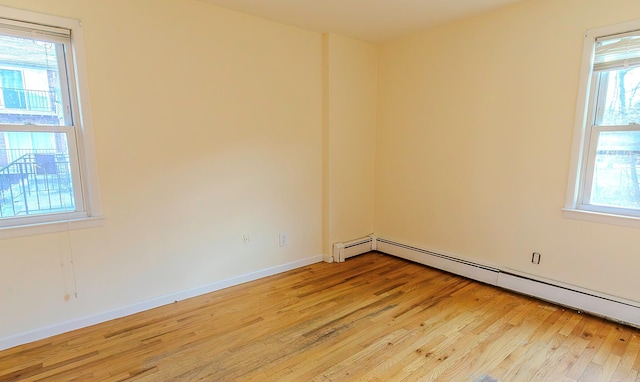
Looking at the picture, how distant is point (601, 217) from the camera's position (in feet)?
8.45

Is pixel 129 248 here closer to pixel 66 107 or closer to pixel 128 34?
pixel 66 107

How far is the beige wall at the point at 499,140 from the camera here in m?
2.62

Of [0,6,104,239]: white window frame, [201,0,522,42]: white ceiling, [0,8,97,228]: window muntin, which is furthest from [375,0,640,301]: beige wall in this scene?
[0,8,97,228]: window muntin

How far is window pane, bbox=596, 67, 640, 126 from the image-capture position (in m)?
2.45

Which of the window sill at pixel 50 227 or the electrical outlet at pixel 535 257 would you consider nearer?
the window sill at pixel 50 227

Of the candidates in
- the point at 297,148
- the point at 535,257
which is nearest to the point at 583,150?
the point at 535,257

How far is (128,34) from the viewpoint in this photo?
8.20 ft

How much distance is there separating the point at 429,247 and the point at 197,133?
9.06 ft

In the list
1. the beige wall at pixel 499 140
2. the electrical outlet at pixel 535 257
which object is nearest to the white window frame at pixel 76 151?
the beige wall at pixel 499 140

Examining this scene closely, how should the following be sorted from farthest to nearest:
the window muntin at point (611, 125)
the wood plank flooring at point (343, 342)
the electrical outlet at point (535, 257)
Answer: the electrical outlet at point (535, 257) → the window muntin at point (611, 125) → the wood plank flooring at point (343, 342)

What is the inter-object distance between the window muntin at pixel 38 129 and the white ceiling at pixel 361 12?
126cm

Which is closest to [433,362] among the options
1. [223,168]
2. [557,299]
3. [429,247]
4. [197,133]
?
[557,299]

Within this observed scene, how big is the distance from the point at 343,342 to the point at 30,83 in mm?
2827

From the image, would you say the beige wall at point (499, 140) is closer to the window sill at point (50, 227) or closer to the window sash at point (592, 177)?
the window sash at point (592, 177)
